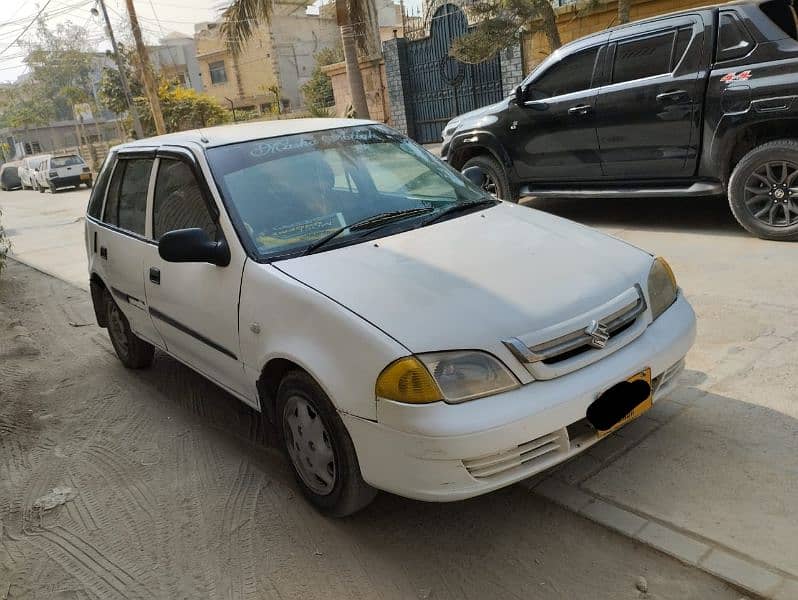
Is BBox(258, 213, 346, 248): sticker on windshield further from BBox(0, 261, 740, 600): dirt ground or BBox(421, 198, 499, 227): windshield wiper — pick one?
BBox(0, 261, 740, 600): dirt ground

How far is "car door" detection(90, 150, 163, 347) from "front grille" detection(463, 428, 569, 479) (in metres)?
2.57

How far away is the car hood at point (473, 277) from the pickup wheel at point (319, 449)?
440 millimetres

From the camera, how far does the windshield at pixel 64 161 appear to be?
90.3 ft

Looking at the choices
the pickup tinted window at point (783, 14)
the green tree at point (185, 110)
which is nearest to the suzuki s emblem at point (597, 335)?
the pickup tinted window at point (783, 14)

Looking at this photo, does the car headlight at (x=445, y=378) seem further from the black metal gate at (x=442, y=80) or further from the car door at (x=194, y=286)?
the black metal gate at (x=442, y=80)

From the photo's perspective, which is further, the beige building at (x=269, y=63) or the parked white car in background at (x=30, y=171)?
the beige building at (x=269, y=63)

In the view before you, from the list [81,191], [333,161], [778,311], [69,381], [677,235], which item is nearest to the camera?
[333,161]

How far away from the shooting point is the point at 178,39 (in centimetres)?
5362

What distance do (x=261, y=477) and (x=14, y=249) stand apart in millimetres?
11688

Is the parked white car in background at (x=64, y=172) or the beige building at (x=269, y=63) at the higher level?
the beige building at (x=269, y=63)

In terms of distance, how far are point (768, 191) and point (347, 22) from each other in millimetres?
9308

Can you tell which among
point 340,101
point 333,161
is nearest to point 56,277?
point 333,161

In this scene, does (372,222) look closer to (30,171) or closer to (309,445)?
(309,445)

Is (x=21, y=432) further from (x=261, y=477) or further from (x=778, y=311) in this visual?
(x=778, y=311)
